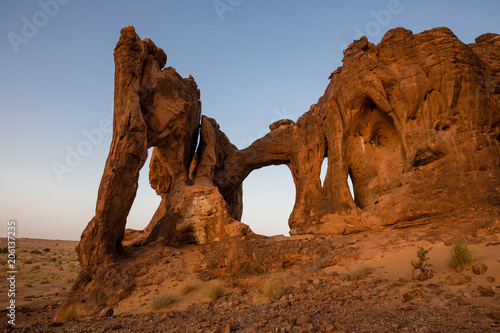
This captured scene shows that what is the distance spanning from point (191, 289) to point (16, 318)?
4973 millimetres

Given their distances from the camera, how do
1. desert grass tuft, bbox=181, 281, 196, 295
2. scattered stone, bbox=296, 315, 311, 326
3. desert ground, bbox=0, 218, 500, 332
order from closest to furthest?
desert ground, bbox=0, 218, 500, 332 → scattered stone, bbox=296, 315, 311, 326 → desert grass tuft, bbox=181, 281, 196, 295

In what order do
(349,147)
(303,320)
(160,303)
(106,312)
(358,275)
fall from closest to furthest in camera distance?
(303,320)
(358,275)
(160,303)
(106,312)
(349,147)

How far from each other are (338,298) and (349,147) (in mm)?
10770

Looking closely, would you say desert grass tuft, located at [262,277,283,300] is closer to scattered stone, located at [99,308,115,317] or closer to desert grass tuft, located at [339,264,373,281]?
desert grass tuft, located at [339,264,373,281]

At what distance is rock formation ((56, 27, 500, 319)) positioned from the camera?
34.9 feet

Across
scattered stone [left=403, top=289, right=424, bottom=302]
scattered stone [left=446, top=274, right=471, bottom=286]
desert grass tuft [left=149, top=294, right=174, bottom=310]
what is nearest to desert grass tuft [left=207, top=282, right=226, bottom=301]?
desert grass tuft [left=149, top=294, right=174, bottom=310]

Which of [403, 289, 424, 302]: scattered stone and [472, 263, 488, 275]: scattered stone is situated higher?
[472, 263, 488, 275]: scattered stone

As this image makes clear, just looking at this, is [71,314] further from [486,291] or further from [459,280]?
[486,291]

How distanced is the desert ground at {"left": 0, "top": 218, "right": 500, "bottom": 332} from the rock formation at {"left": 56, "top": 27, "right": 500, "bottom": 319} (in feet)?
3.89

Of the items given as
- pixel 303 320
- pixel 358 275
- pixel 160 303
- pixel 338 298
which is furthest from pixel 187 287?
pixel 303 320

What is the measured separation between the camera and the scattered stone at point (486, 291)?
4.68m

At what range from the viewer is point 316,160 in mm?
17703

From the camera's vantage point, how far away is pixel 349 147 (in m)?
15.6

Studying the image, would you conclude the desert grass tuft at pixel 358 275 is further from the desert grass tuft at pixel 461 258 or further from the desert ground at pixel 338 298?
the desert grass tuft at pixel 461 258
